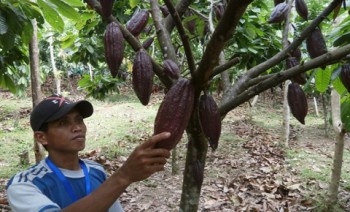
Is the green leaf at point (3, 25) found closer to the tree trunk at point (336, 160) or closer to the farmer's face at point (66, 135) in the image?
the farmer's face at point (66, 135)

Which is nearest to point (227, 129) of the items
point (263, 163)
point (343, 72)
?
point (263, 163)

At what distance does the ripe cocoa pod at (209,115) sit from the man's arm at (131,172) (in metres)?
0.09

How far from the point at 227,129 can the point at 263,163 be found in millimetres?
2848

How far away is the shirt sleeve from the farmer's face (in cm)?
21

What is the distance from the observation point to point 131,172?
0.75 m

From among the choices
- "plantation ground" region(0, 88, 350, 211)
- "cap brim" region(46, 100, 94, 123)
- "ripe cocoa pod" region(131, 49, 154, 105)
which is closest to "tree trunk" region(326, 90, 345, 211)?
"plantation ground" region(0, 88, 350, 211)

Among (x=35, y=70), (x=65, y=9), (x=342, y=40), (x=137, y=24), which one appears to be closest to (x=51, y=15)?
(x=65, y=9)

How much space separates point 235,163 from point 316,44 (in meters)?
4.03

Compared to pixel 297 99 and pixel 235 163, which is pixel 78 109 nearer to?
pixel 297 99

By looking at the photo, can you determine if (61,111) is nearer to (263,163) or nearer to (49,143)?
(49,143)

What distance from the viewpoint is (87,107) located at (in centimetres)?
147

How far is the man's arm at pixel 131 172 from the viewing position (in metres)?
0.63

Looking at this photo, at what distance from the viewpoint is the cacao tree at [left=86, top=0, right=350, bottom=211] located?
548mm

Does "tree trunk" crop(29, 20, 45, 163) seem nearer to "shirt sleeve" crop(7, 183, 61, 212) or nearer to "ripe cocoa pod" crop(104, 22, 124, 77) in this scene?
"shirt sleeve" crop(7, 183, 61, 212)
